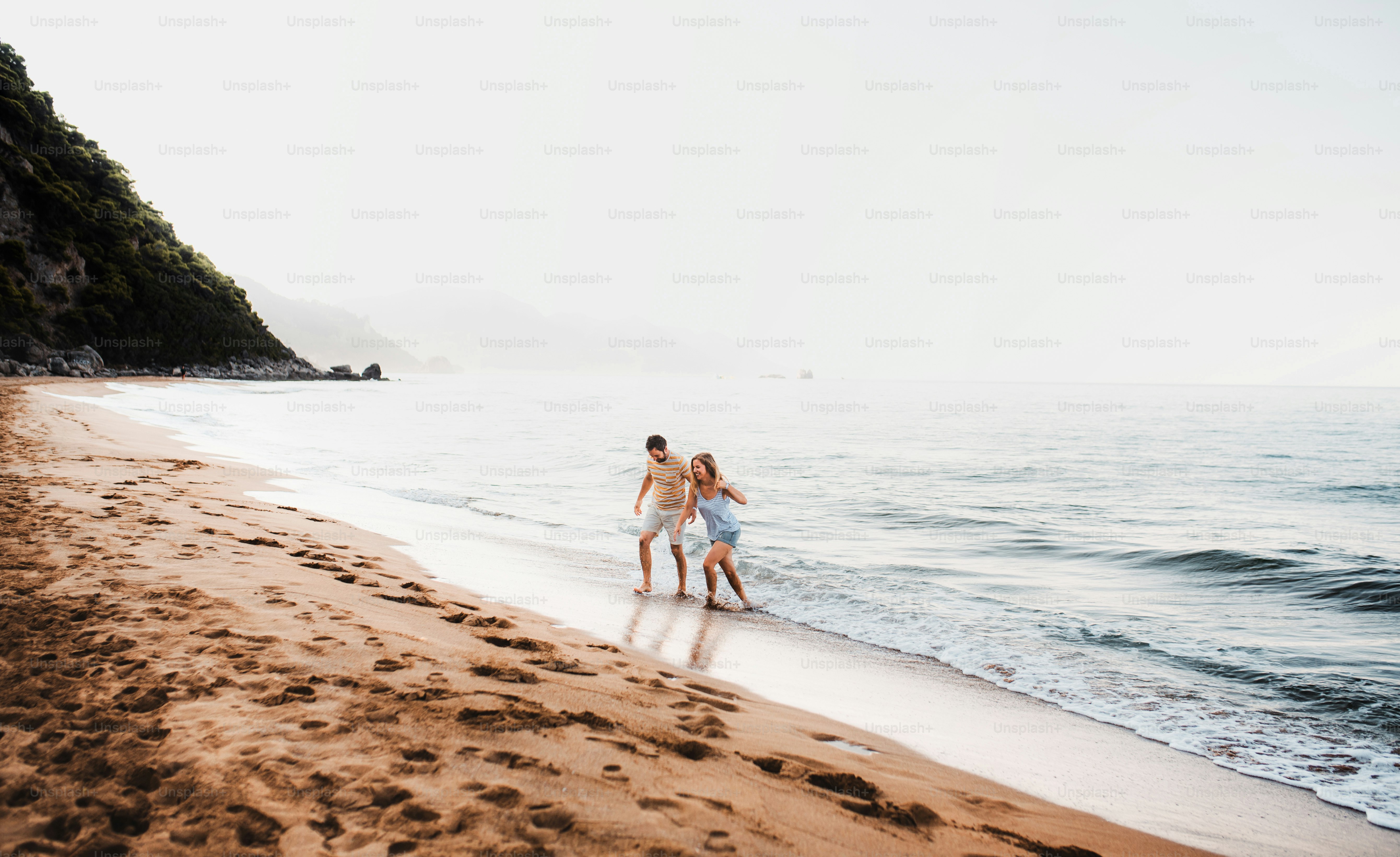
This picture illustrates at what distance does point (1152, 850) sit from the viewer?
3.37 metres

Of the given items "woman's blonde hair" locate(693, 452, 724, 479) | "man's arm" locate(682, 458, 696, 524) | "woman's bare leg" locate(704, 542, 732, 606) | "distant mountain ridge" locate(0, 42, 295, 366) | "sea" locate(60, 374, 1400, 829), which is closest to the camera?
"sea" locate(60, 374, 1400, 829)

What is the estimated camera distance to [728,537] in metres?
8.00

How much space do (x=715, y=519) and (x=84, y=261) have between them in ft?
216

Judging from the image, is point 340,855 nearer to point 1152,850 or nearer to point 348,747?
point 348,747

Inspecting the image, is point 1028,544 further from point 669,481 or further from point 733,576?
point 669,481

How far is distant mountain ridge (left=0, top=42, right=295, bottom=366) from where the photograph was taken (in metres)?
43.7

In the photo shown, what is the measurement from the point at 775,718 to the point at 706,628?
257 centimetres

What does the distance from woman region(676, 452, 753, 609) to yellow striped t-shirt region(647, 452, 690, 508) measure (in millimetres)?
223

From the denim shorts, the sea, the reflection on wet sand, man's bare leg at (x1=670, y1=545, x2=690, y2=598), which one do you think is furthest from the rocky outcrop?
the denim shorts

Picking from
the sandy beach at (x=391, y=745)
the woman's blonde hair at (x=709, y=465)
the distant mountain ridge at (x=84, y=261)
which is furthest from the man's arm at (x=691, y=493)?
the distant mountain ridge at (x=84, y=261)

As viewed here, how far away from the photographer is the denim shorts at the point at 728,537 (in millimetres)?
7969

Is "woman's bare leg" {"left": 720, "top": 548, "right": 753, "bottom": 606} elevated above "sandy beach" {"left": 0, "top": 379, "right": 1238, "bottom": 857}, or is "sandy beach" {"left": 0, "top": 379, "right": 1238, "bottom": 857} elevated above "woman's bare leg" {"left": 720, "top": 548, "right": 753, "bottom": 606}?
"woman's bare leg" {"left": 720, "top": 548, "right": 753, "bottom": 606}

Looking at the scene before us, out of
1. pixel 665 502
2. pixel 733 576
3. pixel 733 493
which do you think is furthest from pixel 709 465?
pixel 733 576

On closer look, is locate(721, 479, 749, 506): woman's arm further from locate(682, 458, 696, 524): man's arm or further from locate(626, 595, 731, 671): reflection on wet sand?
locate(626, 595, 731, 671): reflection on wet sand
